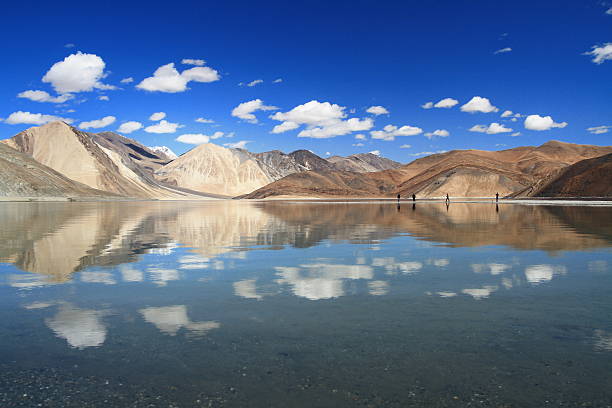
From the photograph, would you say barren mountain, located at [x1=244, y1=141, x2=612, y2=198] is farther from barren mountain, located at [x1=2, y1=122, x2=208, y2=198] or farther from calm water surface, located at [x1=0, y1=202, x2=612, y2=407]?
calm water surface, located at [x1=0, y1=202, x2=612, y2=407]

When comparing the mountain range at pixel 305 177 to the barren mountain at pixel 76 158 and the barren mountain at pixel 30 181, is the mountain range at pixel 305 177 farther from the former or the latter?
the barren mountain at pixel 30 181

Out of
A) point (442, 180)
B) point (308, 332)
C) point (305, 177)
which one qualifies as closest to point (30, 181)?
point (305, 177)

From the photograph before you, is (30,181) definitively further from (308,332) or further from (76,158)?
(308,332)

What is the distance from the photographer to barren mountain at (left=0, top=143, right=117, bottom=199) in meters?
112

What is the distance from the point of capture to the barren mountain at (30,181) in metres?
112

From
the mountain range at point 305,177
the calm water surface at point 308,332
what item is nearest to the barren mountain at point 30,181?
the mountain range at point 305,177

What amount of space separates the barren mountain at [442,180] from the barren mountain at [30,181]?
58.3 m

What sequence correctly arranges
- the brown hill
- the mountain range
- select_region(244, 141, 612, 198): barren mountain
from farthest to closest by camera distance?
select_region(244, 141, 612, 198): barren mountain, the mountain range, the brown hill

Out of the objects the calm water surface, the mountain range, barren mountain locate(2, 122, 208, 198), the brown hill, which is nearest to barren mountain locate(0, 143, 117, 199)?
the mountain range

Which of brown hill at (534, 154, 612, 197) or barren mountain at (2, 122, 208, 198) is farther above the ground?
→ barren mountain at (2, 122, 208, 198)

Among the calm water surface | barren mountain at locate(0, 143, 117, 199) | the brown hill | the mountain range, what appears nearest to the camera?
the calm water surface

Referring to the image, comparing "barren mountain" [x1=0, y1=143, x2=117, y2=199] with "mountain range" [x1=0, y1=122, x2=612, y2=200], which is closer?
"mountain range" [x1=0, y1=122, x2=612, y2=200]

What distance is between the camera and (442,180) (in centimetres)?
14450

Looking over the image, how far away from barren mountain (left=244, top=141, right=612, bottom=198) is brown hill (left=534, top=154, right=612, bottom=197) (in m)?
23.5
